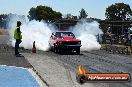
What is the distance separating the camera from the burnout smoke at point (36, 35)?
35688 mm

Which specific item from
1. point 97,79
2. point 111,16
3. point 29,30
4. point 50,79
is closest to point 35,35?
point 29,30

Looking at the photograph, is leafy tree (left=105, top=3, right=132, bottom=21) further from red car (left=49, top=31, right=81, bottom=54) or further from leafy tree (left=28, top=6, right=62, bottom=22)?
red car (left=49, top=31, right=81, bottom=54)

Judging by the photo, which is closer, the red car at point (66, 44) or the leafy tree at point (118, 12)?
the red car at point (66, 44)

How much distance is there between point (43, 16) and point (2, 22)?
52528 millimetres

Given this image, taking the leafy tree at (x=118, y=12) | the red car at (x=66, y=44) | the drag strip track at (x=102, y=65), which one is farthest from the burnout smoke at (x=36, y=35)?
the leafy tree at (x=118, y=12)

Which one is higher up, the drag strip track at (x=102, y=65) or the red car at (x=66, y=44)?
the red car at (x=66, y=44)

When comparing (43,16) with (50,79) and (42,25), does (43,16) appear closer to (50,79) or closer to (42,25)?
(42,25)

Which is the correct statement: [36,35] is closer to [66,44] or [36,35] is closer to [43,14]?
[66,44]

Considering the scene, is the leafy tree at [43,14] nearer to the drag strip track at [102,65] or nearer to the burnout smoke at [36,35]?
the burnout smoke at [36,35]

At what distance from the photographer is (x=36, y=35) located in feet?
127

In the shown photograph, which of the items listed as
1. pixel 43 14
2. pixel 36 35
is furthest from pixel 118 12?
pixel 36 35

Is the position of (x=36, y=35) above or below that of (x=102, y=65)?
above

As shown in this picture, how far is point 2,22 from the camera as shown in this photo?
164 metres

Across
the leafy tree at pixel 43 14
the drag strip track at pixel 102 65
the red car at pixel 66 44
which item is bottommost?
the drag strip track at pixel 102 65
